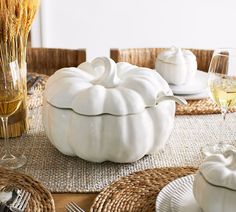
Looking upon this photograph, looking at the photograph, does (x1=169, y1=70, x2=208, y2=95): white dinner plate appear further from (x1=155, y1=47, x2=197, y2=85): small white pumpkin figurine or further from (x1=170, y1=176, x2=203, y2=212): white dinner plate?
(x1=170, y1=176, x2=203, y2=212): white dinner plate

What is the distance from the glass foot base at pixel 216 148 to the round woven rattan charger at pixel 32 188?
37 cm

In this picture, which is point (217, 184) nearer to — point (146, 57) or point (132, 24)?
point (146, 57)

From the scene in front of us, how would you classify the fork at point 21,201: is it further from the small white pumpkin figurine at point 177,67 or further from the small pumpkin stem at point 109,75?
the small white pumpkin figurine at point 177,67

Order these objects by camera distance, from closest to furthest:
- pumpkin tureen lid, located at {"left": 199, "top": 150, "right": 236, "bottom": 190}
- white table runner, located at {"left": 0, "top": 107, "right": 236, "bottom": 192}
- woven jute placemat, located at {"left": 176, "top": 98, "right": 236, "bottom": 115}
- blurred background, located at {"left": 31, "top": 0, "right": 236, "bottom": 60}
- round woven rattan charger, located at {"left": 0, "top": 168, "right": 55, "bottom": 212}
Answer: pumpkin tureen lid, located at {"left": 199, "top": 150, "right": 236, "bottom": 190}
round woven rattan charger, located at {"left": 0, "top": 168, "right": 55, "bottom": 212}
white table runner, located at {"left": 0, "top": 107, "right": 236, "bottom": 192}
woven jute placemat, located at {"left": 176, "top": 98, "right": 236, "bottom": 115}
blurred background, located at {"left": 31, "top": 0, "right": 236, "bottom": 60}

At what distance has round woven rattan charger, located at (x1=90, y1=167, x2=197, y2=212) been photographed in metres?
0.72

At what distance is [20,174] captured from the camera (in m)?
0.81

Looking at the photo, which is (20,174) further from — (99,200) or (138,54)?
(138,54)

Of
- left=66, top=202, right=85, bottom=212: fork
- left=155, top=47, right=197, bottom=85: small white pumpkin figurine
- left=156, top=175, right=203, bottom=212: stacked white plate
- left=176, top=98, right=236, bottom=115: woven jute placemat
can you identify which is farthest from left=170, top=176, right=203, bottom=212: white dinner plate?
left=155, top=47, right=197, bottom=85: small white pumpkin figurine

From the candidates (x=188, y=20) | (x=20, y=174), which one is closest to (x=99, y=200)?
(x=20, y=174)

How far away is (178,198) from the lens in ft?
2.31

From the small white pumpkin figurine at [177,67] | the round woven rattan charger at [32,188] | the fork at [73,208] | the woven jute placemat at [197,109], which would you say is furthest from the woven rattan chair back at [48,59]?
the fork at [73,208]

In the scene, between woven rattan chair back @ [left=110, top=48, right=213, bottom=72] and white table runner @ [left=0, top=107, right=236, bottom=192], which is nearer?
white table runner @ [left=0, top=107, right=236, bottom=192]

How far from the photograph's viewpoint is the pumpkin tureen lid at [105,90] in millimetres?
835

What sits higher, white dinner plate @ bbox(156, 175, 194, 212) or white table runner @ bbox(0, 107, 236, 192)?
white dinner plate @ bbox(156, 175, 194, 212)
